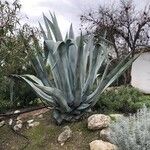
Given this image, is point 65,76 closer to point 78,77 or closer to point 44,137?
point 78,77

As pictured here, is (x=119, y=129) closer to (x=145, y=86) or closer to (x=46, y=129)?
(x=46, y=129)

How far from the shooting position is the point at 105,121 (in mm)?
10320

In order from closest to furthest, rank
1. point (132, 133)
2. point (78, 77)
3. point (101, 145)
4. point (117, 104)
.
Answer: point (132, 133)
point (101, 145)
point (78, 77)
point (117, 104)

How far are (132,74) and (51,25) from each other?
12219mm

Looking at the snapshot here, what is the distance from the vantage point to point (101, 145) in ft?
31.2

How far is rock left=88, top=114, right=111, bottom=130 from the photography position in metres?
10.3

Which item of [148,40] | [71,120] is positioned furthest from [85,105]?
[148,40]

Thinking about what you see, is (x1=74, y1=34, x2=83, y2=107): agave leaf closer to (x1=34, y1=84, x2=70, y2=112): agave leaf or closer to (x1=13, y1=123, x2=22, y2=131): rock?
(x1=34, y1=84, x2=70, y2=112): agave leaf

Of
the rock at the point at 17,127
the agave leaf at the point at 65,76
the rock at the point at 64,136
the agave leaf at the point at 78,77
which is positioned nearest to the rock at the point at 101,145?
the rock at the point at 64,136

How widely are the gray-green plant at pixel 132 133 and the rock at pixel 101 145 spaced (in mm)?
701

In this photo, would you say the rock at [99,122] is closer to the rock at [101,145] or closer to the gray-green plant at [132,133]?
the rock at [101,145]

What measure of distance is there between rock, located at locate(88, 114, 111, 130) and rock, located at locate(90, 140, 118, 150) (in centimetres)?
51

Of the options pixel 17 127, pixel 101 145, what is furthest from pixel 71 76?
pixel 101 145

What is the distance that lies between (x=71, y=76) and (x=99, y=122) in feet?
4.20
